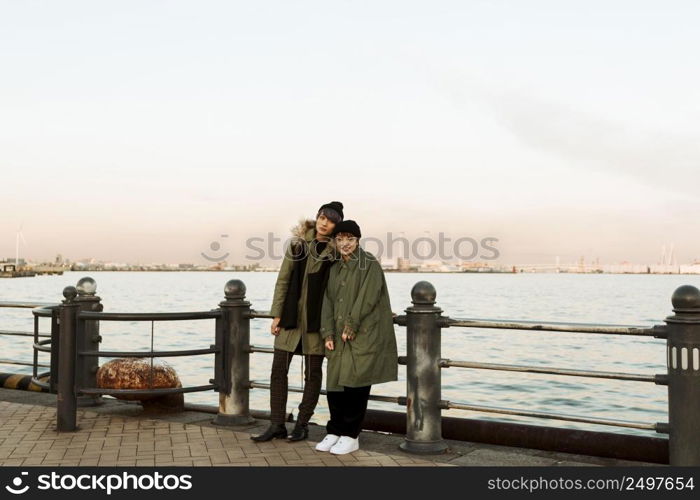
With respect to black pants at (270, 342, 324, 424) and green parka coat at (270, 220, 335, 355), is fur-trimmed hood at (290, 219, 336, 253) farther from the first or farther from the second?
black pants at (270, 342, 324, 424)

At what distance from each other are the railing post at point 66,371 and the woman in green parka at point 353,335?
2330 mm

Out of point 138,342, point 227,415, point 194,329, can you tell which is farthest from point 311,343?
point 194,329

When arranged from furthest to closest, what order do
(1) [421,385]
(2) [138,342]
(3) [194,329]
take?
(3) [194,329] → (2) [138,342] → (1) [421,385]

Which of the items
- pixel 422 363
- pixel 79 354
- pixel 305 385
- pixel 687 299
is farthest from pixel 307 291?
pixel 687 299

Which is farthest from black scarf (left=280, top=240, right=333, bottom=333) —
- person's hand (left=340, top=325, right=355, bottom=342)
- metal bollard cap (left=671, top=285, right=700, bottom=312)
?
metal bollard cap (left=671, top=285, right=700, bottom=312)

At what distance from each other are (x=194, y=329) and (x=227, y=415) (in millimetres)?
32463

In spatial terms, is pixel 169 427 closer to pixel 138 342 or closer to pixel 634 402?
pixel 634 402

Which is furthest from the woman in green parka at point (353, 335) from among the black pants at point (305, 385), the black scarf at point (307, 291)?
the black pants at point (305, 385)

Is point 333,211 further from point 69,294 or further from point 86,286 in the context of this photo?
point 86,286

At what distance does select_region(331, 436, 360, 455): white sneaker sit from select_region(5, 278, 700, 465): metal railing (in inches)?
18.1

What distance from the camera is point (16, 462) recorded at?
5418 millimetres

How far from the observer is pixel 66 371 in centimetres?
653

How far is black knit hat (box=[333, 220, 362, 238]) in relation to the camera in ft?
18.9
